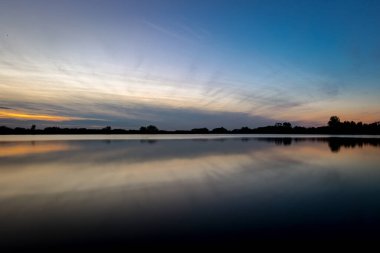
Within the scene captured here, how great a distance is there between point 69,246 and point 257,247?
3.51m

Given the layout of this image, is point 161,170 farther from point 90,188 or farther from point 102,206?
point 102,206

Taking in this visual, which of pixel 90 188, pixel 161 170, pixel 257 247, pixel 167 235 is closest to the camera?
pixel 257 247

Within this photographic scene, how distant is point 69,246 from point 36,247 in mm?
591

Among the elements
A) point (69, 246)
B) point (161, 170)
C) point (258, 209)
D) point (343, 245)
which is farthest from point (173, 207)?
point (161, 170)

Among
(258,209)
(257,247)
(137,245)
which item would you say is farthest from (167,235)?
(258,209)

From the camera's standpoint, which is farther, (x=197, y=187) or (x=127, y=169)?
(x=127, y=169)

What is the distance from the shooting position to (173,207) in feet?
23.5

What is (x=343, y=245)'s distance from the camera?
4.60m

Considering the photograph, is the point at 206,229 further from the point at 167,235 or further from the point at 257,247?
the point at 257,247

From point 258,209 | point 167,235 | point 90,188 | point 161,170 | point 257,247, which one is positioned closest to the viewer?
point 257,247

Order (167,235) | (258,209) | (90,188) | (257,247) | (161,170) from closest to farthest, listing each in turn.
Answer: (257,247) → (167,235) → (258,209) → (90,188) → (161,170)

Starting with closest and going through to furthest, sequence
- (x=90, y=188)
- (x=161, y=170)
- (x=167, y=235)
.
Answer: (x=167, y=235), (x=90, y=188), (x=161, y=170)

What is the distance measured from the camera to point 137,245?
183 inches

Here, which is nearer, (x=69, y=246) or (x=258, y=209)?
(x=69, y=246)
